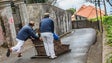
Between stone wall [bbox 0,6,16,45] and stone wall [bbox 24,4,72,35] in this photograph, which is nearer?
stone wall [bbox 0,6,16,45]

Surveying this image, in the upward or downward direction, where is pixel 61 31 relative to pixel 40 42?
downward

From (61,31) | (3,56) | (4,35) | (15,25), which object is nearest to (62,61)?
(3,56)

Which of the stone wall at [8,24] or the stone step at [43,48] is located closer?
the stone step at [43,48]

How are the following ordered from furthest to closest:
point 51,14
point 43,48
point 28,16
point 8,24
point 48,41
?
point 51,14 → point 28,16 → point 8,24 → point 43,48 → point 48,41

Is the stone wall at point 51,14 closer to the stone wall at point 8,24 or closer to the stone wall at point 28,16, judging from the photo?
the stone wall at point 28,16

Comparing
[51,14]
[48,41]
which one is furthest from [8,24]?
[51,14]

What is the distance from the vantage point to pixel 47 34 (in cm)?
1329

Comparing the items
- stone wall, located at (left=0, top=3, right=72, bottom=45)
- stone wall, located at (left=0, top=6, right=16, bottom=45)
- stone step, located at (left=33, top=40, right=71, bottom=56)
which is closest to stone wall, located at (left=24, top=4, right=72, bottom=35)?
stone wall, located at (left=0, top=3, right=72, bottom=45)

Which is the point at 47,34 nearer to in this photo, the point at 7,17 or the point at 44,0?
the point at 7,17

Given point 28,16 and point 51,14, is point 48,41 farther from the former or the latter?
point 51,14

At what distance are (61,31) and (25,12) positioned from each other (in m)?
9.65

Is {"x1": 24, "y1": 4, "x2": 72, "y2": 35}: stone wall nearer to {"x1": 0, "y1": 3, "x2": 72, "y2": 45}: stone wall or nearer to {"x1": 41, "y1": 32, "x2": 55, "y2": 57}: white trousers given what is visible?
{"x1": 0, "y1": 3, "x2": 72, "y2": 45}: stone wall

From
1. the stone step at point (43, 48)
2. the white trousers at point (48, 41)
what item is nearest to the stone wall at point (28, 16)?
the stone step at point (43, 48)

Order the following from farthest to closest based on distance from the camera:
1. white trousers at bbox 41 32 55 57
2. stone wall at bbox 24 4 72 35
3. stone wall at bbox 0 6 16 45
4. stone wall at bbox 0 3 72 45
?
stone wall at bbox 24 4 72 35 → stone wall at bbox 0 3 72 45 → stone wall at bbox 0 6 16 45 → white trousers at bbox 41 32 55 57
